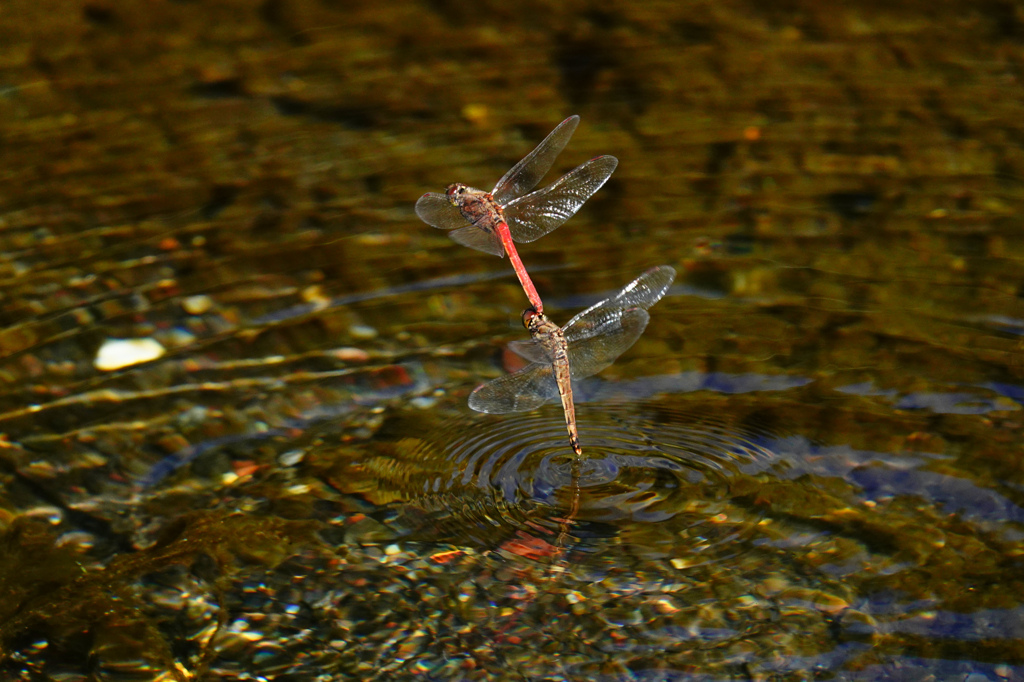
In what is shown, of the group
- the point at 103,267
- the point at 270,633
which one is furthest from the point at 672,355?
the point at 103,267

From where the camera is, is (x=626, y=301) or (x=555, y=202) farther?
(x=555, y=202)

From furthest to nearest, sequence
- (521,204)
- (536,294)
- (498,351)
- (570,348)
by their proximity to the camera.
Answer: (498,351)
(521,204)
(536,294)
(570,348)

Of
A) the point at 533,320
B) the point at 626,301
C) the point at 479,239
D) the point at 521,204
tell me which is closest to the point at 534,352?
the point at 533,320

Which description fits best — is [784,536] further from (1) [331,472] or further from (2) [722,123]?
(2) [722,123]

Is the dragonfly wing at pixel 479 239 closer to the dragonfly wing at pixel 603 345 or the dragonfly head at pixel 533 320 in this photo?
the dragonfly head at pixel 533 320

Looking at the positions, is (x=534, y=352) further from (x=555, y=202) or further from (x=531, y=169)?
(x=531, y=169)

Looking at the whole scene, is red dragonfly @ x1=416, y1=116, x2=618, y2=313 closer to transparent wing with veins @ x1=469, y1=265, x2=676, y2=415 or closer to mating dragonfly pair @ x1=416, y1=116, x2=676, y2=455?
mating dragonfly pair @ x1=416, y1=116, x2=676, y2=455

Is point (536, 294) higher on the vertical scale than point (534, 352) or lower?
higher

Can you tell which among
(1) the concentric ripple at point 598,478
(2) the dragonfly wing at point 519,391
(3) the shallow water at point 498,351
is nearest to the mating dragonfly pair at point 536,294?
(2) the dragonfly wing at point 519,391
